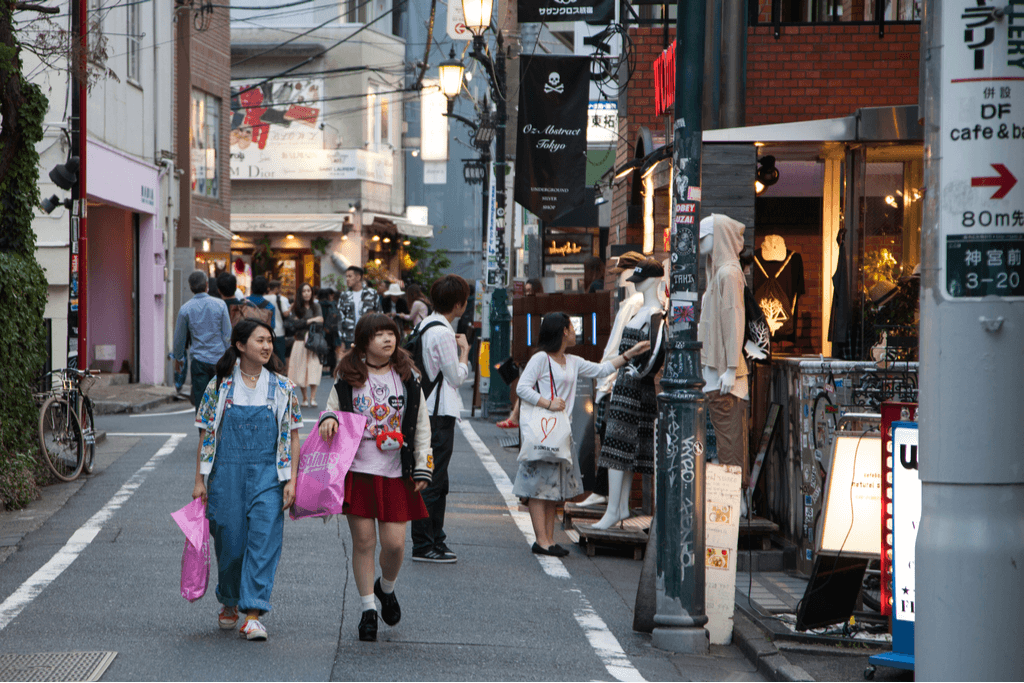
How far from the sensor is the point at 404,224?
44500mm

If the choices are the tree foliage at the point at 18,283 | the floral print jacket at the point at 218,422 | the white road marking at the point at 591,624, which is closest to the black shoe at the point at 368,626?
the floral print jacket at the point at 218,422

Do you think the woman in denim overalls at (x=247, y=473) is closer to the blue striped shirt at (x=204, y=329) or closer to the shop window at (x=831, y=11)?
the shop window at (x=831, y=11)

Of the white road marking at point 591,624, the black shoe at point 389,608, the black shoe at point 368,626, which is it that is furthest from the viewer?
the black shoe at point 389,608

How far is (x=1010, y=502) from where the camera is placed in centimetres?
377

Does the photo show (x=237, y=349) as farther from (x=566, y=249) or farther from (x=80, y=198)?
(x=566, y=249)

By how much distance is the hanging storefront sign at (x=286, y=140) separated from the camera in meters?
40.7

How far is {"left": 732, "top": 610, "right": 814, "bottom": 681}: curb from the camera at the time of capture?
591 cm

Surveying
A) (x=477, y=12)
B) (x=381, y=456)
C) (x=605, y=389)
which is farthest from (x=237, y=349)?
(x=477, y=12)

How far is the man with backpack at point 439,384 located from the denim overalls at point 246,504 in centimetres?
193

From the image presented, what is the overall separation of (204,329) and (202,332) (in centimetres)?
5

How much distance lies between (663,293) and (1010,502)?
591 cm

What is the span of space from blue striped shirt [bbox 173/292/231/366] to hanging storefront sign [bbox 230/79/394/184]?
27.2m

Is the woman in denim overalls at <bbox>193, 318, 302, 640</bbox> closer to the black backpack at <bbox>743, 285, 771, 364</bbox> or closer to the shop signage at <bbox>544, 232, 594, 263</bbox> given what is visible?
the black backpack at <bbox>743, 285, 771, 364</bbox>

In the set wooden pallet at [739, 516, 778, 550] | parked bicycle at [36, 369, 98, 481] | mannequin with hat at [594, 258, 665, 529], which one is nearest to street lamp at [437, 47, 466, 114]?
parked bicycle at [36, 369, 98, 481]
